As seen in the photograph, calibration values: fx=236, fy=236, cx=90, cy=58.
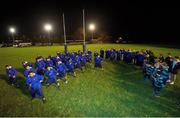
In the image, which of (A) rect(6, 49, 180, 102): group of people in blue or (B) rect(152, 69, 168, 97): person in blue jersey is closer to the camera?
(A) rect(6, 49, 180, 102): group of people in blue

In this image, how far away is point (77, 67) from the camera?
979 inches

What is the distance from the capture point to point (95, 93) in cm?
1664

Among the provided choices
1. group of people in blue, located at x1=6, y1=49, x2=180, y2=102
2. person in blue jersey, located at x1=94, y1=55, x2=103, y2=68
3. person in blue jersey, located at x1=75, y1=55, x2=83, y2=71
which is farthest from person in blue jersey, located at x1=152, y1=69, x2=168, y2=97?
person in blue jersey, located at x1=75, y1=55, x2=83, y2=71

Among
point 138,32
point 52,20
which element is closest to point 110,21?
point 138,32

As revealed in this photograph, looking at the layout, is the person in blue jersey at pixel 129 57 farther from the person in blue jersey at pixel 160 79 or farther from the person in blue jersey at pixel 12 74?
the person in blue jersey at pixel 12 74

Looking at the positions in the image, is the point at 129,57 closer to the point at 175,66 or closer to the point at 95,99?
the point at 175,66

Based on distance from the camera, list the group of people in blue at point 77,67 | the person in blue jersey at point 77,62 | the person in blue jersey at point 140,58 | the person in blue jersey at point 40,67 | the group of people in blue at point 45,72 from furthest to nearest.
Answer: the person in blue jersey at point 140,58 < the person in blue jersey at point 77,62 < the person in blue jersey at point 40,67 < the group of people in blue at point 77,67 < the group of people in blue at point 45,72

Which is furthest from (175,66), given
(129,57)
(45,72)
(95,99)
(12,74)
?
(12,74)

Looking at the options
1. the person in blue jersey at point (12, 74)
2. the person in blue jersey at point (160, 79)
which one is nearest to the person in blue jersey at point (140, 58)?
the person in blue jersey at point (160, 79)

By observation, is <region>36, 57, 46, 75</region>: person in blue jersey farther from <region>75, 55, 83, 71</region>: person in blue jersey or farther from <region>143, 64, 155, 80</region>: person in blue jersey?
<region>143, 64, 155, 80</region>: person in blue jersey

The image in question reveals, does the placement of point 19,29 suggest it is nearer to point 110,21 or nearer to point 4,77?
point 110,21

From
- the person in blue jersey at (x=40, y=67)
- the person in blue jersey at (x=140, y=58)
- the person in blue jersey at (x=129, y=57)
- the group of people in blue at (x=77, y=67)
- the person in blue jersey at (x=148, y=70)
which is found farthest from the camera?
the person in blue jersey at (x=129, y=57)

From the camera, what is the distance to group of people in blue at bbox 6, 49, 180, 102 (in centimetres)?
1532

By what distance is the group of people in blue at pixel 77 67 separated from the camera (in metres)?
15.3
